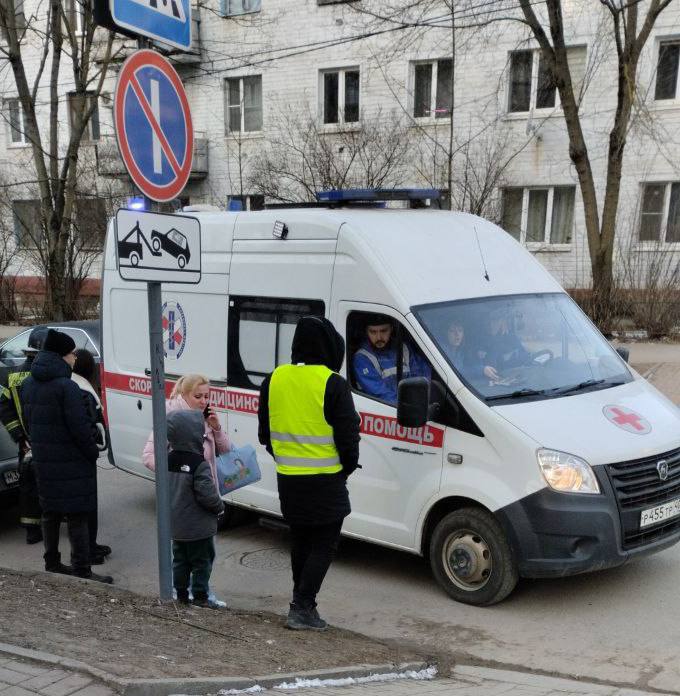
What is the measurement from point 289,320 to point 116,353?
2229 millimetres

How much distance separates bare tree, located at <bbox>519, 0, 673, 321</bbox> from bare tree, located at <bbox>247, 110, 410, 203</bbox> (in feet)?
17.7

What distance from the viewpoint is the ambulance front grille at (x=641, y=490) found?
466 cm

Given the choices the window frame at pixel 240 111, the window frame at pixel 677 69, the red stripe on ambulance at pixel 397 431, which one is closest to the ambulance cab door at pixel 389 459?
the red stripe on ambulance at pixel 397 431

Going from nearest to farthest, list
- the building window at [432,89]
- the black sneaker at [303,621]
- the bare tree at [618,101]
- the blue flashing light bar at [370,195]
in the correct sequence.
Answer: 1. the black sneaker at [303,621]
2. the blue flashing light bar at [370,195]
3. the bare tree at [618,101]
4. the building window at [432,89]

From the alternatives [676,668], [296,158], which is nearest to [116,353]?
[676,668]

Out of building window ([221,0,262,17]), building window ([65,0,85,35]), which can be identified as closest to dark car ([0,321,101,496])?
building window ([65,0,85,35])

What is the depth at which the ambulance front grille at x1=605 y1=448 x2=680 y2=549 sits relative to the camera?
183 inches

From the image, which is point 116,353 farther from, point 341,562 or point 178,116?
point 178,116

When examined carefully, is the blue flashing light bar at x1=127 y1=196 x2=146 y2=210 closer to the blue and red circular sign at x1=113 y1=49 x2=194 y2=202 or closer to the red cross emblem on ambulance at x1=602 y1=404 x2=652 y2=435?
the blue and red circular sign at x1=113 y1=49 x2=194 y2=202

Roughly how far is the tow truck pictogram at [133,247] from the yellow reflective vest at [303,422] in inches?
39.6

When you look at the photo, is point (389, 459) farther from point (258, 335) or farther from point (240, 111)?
point (240, 111)

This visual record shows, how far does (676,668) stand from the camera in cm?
415

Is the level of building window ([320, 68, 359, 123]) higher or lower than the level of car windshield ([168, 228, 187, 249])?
higher

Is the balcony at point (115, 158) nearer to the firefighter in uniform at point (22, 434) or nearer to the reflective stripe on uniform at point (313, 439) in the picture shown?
the firefighter in uniform at point (22, 434)
